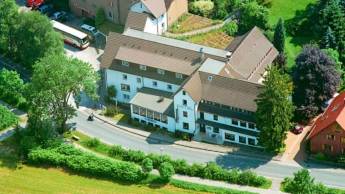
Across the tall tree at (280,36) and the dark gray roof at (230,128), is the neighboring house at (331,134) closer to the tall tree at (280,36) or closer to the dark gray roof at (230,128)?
the dark gray roof at (230,128)

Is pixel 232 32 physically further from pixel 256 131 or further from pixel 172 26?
pixel 256 131

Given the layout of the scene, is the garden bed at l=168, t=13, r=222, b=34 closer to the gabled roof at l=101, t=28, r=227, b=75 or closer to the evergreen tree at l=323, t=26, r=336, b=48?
the gabled roof at l=101, t=28, r=227, b=75

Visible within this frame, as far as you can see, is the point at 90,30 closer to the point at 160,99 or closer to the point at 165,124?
the point at 160,99

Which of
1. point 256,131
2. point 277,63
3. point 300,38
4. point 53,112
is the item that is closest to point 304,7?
point 300,38

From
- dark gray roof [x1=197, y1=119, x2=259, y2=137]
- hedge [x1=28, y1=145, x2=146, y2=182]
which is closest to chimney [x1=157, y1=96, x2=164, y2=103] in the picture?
dark gray roof [x1=197, y1=119, x2=259, y2=137]

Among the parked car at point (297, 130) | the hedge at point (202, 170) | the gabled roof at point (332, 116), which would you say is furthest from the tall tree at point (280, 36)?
the hedge at point (202, 170)
